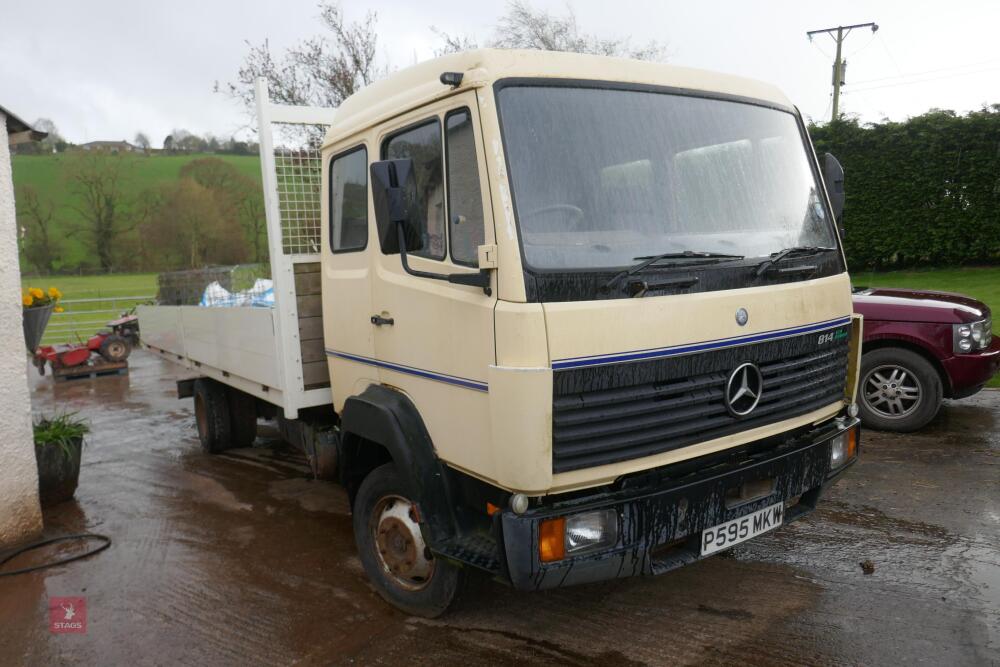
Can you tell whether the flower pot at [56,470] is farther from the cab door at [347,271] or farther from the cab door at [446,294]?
the cab door at [446,294]

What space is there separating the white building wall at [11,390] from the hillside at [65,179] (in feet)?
105

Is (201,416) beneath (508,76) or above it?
beneath

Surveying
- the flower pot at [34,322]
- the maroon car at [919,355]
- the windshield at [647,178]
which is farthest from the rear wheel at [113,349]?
the windshield at [647,178]

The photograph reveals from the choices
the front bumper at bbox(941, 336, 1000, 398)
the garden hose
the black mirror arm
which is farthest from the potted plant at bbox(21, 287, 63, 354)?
the front bumper at bbox(941, 336, 1000, 398)

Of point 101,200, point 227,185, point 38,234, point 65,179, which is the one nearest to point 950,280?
point 227,185

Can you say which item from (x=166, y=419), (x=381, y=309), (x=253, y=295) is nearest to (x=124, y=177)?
(x=166, y=419)

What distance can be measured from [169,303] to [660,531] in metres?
6.43

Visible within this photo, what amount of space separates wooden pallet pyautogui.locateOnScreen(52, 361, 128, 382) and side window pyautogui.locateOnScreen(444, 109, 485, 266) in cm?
1189

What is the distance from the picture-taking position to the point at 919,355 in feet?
20.7

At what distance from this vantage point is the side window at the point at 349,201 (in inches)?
150

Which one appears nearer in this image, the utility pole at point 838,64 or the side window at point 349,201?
the side window at point 349,201

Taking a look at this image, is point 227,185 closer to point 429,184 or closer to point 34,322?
point 34,322

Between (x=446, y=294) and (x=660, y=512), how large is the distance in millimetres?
1252

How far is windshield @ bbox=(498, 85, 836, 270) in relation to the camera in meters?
2.90
